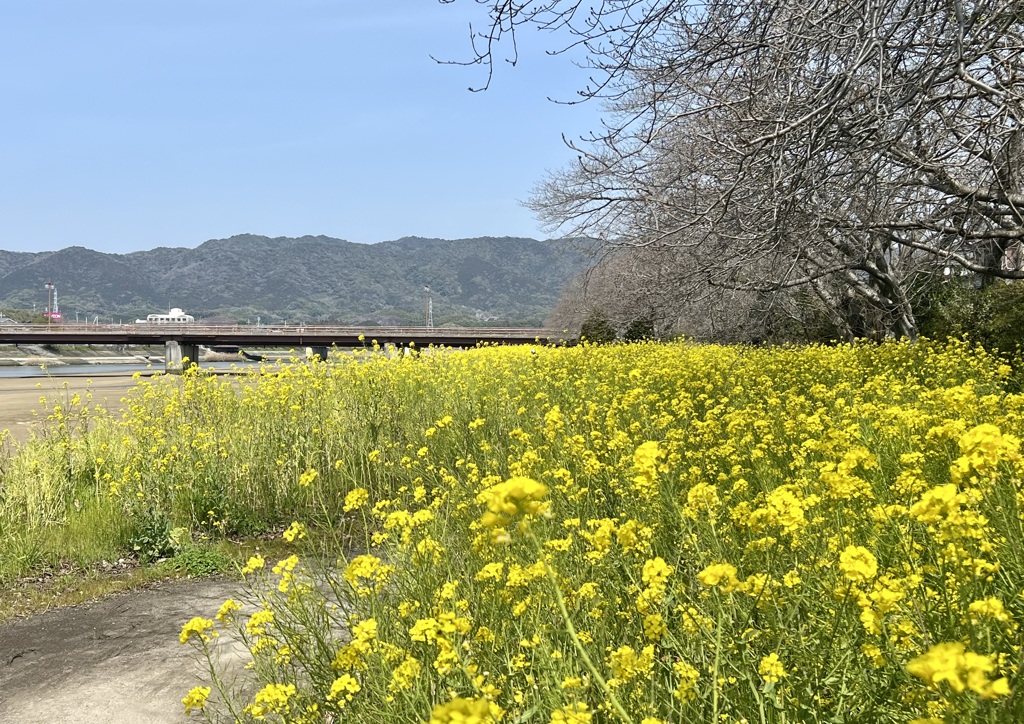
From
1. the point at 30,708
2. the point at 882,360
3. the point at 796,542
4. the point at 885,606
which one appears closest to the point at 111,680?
the point at 30,708

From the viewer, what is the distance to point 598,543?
2.10 m

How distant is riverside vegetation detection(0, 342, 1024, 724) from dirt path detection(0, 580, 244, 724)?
19 centimetres

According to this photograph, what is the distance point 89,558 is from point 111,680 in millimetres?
1991

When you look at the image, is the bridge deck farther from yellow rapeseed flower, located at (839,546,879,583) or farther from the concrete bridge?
yellow rapeseed flower, located at (839,546,879,583)

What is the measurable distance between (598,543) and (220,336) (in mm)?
54030

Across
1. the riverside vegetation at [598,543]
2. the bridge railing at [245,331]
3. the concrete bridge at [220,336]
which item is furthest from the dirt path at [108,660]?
the bridge railing at [245,331]

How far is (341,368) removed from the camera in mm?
8352

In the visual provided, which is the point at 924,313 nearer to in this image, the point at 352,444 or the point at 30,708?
the point at 352,444

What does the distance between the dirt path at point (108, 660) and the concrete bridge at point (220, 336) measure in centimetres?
4132

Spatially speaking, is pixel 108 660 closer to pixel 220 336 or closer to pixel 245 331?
pixel 220 336

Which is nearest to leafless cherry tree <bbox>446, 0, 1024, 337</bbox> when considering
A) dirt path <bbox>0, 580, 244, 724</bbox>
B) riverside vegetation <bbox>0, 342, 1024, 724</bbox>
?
riverside vegetation <bbox>0, 342, 1024, 724</bbox>

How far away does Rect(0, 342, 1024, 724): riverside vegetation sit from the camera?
1.68m

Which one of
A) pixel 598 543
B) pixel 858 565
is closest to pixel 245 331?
pixel 598 543

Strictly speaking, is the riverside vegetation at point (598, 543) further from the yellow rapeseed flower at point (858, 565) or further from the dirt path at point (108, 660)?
the dirt path at point (108, 660)
